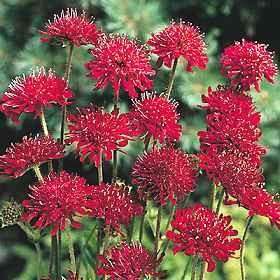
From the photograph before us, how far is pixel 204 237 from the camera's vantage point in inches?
45.7

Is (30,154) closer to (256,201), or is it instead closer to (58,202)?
(58,202)

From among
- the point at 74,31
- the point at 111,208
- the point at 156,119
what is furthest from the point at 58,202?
the point at 74,31

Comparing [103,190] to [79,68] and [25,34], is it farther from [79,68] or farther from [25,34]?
[25,34]

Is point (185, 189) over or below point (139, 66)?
below

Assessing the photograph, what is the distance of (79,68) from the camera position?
8.98 feet

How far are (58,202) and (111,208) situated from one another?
0.08 m

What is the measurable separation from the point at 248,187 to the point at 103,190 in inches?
8.5

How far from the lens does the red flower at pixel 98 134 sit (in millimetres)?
1212

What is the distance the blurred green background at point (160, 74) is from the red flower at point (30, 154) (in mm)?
1180

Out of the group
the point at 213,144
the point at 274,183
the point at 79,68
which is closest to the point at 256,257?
the point at 274,183

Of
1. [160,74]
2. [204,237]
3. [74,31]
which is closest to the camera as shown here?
[204,237]

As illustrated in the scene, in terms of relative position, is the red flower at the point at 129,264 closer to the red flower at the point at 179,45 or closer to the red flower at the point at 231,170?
the red flower at the point at 231,170

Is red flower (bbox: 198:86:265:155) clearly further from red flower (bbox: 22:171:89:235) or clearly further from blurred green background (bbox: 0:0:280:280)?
blurred green background (bbox: 0:0:280:280)

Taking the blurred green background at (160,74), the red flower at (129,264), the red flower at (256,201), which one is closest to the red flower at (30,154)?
the red flower at (129,264)
